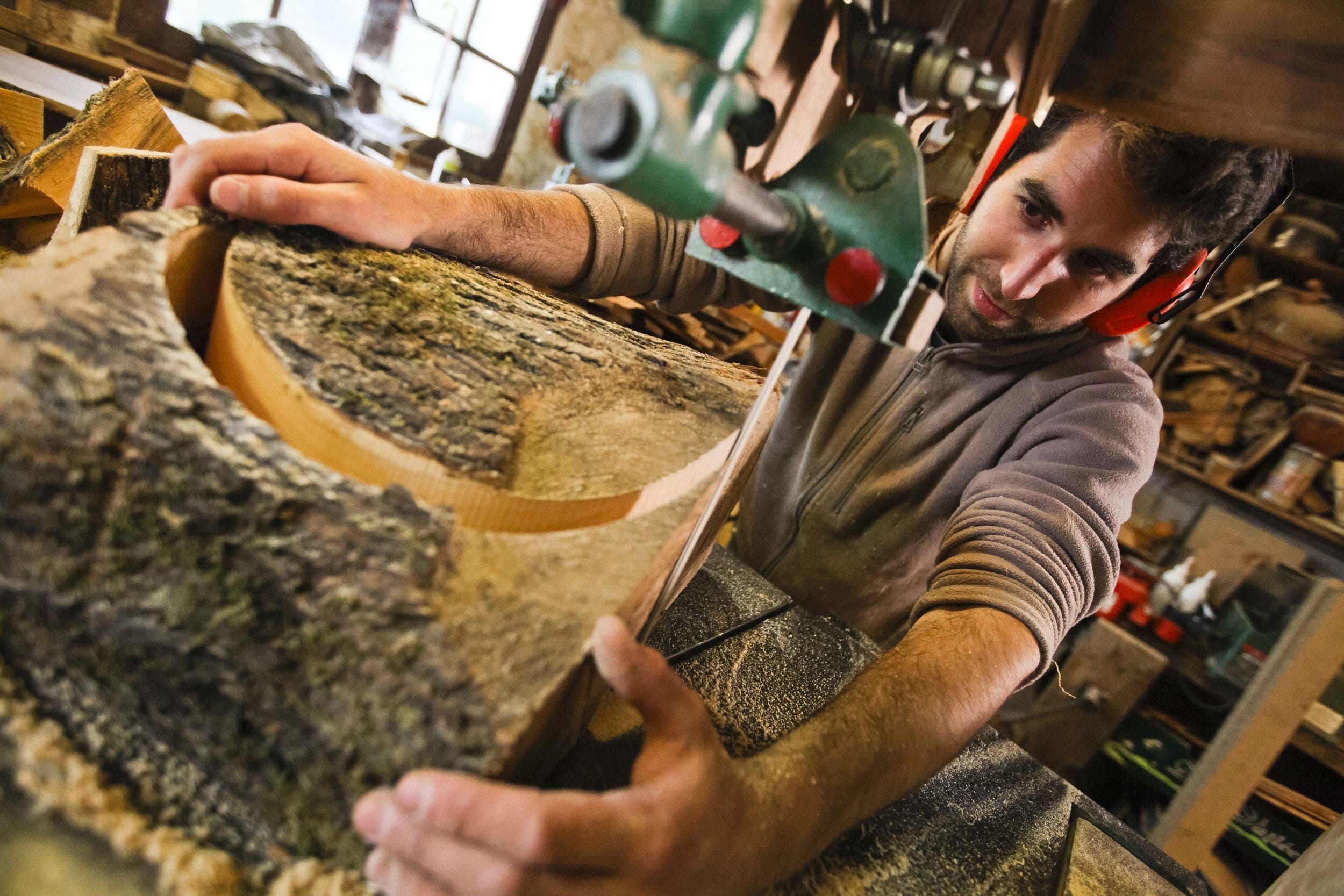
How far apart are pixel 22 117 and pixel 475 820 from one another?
2.62 metres

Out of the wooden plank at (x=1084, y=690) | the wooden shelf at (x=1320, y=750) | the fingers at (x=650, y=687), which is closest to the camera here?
the fingers at (x=650, y=687)

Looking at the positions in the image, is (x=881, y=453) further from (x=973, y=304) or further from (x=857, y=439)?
(x=973, y=304)

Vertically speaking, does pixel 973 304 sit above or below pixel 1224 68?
below

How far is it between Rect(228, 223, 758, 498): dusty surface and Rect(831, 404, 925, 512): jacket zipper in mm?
829

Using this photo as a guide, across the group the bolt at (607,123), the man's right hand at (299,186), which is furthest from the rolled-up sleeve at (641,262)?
the bolt at (607,123)

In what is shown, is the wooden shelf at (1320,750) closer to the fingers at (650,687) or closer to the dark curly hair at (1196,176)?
the dark curly hair at (1196,176)

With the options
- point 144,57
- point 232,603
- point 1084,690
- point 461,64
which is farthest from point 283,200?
point 1084,690

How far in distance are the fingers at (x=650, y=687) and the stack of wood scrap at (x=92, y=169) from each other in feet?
4.33

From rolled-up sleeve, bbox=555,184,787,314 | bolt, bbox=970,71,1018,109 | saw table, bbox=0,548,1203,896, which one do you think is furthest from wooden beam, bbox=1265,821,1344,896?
rolled-up sleeve, bbox=555,184,787,314

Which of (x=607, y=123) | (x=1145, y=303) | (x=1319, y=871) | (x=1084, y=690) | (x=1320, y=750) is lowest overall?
(x=1084, y=690)

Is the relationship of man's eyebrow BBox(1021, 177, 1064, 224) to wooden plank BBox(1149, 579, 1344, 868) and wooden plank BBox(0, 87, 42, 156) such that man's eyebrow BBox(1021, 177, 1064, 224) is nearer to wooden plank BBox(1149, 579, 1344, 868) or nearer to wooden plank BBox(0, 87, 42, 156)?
wooden plank BBox(1149, 579, 1344, 868)

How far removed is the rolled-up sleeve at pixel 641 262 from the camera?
5.73 feet

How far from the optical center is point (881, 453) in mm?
1980

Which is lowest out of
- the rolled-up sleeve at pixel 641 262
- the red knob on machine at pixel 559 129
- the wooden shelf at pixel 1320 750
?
the wooden shelf at pixel 1320 750
